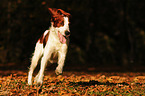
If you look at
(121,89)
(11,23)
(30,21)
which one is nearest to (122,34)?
(30,21)

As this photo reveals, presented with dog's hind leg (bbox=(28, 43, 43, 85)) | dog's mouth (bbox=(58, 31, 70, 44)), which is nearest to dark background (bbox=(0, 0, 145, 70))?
dog's hind leg (bbox=(28, 43, 43, 85))

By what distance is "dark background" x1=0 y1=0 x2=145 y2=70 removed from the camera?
72.0ft

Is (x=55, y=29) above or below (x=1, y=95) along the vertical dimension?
above

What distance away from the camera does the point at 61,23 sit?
6.61 meters

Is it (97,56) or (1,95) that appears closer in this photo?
(1,95)

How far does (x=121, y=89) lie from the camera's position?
7.03 meters

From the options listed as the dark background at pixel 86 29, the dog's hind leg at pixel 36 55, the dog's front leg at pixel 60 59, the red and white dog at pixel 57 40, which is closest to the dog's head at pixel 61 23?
the red and white dog at pixel 57 40

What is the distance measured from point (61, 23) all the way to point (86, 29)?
60.6ft

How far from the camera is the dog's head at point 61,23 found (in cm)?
657

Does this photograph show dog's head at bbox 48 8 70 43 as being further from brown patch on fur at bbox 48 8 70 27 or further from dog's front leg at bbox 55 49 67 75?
dog's front leg at bbox 55 49 67 75

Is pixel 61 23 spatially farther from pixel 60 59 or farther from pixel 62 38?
pixel 60 59

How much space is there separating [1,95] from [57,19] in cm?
220

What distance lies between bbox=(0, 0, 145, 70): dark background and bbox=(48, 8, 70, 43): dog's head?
13.5 meters

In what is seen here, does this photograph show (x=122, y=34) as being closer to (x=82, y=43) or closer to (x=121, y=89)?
(x=82, y=43)
